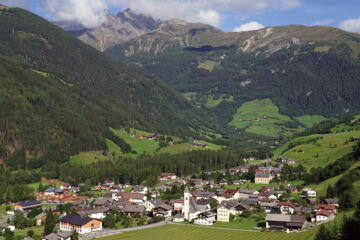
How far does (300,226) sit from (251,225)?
43.0ft

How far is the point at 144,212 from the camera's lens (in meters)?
131

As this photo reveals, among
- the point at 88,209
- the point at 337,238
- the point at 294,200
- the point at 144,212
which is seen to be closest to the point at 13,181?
the point at 88,209

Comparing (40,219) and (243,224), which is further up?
(243,224)

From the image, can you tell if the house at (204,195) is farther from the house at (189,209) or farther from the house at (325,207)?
the house at (325,207)

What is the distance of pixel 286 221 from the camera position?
10881 centimetres

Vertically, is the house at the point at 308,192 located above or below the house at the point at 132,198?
above

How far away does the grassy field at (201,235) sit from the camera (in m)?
98.6

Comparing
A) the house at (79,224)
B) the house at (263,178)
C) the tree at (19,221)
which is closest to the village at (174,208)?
the house at (79,224)

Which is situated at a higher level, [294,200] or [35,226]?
[294,200]

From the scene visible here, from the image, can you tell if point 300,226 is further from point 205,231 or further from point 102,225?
point 102,225

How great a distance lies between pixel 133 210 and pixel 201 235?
34.1m

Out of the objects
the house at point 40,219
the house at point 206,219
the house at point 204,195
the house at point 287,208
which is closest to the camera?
the house at point 206,219

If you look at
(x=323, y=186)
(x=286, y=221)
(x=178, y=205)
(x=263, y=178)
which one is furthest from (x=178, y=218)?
(x=263, y=178)

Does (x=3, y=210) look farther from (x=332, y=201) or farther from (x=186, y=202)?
(x=332, y=201)
